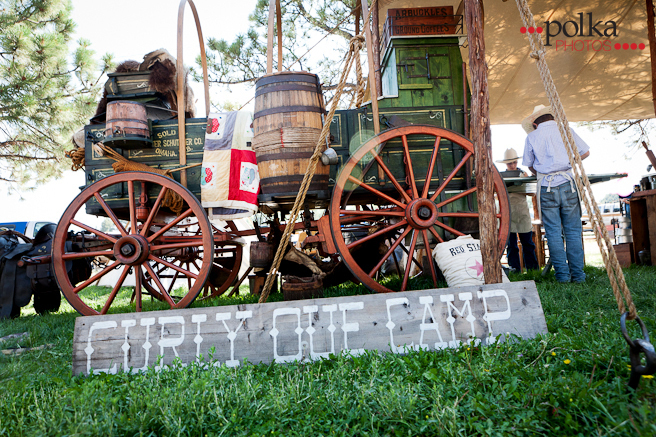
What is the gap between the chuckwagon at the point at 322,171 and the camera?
9.05 feet

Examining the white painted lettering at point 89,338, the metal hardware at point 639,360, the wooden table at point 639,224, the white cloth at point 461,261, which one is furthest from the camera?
the wooden table at point 639,224

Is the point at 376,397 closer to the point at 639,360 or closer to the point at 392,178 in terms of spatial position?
the point at 639,360

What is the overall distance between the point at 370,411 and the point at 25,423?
1.19 metres

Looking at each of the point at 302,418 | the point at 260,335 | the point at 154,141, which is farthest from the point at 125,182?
the point at 302,418

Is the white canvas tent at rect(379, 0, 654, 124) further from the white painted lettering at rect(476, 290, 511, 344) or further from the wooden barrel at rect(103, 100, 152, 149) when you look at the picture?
the white painted lettering at rect(476, 290, 511, 344)

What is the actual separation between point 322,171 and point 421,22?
1.57 metres

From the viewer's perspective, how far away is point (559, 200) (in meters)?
3.46

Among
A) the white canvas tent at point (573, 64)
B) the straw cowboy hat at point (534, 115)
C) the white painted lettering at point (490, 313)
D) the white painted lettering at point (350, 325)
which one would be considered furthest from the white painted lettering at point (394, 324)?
the white canvas tent at point (573, 64)

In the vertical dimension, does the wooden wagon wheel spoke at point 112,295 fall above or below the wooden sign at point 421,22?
below

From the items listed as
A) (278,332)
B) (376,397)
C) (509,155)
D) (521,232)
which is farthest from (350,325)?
(509,155)

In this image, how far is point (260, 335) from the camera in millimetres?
1864

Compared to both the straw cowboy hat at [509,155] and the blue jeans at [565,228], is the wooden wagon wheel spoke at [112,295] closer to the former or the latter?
the blue jeans at [565,228]

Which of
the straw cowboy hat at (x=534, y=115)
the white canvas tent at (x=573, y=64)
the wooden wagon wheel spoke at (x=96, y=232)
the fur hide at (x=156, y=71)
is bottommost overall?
the wooden wagon wheel spoke at (x=96, y=232)

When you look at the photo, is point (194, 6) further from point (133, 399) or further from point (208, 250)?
point (133, 399)
